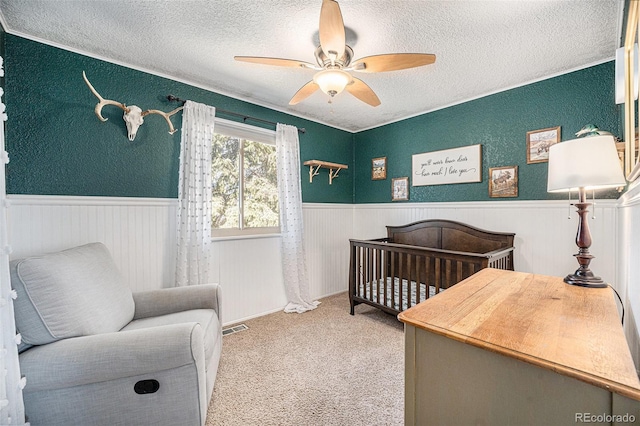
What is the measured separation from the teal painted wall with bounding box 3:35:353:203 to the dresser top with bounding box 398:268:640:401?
2.38m

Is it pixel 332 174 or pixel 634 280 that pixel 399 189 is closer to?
pixel 332 174

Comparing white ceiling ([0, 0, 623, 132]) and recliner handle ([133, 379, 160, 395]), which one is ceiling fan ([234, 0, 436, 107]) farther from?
recliner handle ([133, 379, 160, 395])

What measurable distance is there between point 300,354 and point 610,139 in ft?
7.27

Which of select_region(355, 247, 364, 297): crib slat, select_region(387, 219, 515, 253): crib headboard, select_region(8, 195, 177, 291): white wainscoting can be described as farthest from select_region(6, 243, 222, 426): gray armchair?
select_region(387, 219, 515, 253): crib headboard

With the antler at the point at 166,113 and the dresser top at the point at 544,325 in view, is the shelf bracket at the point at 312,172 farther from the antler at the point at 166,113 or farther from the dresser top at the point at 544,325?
the dresser top at the point at 544,325

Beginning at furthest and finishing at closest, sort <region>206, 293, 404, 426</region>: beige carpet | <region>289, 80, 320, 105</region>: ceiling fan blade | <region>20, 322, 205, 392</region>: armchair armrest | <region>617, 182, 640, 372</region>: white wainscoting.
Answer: <region>289, 80, 320, 105</region>: ceiling fan blade
<region>206, 293, 404, 426</region>: beige carpet
<region>20, 322, 205, 392</region>: armchair armrest
<region>617, 182, 640, 372</region>: white wainscoting

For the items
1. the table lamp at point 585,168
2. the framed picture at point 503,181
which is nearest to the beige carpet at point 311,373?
the table lamp at point 585,168

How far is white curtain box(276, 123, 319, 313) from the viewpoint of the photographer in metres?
3.04

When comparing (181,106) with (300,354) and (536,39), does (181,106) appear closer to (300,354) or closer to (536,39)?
(300,354)

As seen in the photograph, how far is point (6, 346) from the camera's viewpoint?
1.01m

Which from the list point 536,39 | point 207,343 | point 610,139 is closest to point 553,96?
point 536,39

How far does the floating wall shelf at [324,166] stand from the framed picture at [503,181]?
169 centimetres

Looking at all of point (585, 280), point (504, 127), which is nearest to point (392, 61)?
point (585, 280)

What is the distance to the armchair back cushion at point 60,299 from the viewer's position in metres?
1.19
